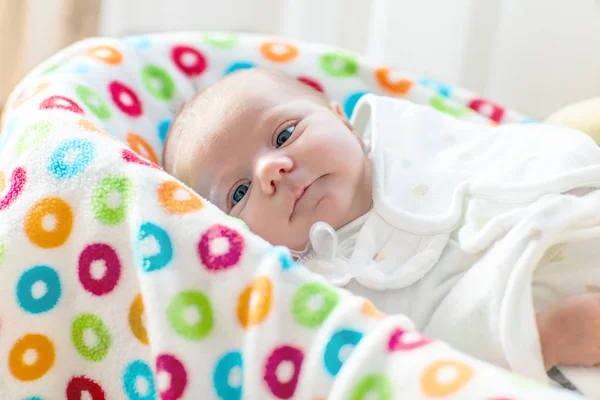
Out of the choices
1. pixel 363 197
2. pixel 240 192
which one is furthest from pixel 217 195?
pixel 363 197

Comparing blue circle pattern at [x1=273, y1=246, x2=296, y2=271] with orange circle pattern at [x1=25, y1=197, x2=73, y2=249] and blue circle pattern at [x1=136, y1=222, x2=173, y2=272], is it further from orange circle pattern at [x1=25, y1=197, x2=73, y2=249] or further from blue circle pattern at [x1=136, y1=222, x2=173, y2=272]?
orange circle pattern at [x1=25, y1=197, x2=73, y2=249]

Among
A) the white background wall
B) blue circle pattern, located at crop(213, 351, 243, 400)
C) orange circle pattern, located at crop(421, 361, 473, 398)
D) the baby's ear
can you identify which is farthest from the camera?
the white background wall

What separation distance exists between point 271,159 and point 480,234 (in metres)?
0.25

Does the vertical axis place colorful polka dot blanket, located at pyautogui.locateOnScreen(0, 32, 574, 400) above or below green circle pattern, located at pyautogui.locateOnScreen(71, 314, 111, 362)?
above

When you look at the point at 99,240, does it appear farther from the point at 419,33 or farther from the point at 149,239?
the point at 419,33

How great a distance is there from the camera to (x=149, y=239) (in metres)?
0.67

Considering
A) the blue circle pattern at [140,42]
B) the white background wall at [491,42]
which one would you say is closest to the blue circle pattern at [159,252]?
the blue circle pattern at [140,42]

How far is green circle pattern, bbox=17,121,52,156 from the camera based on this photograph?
0.79 metres

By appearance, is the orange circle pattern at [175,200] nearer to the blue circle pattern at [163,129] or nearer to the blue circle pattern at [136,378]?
the blue circle pattern at [136,378]

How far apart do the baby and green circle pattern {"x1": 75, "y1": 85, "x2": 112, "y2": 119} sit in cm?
10

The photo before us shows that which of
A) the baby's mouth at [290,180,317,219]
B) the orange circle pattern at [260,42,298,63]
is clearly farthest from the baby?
the orange circle pattern at [260,42,298,63]

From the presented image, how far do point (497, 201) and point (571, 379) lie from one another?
24 cm

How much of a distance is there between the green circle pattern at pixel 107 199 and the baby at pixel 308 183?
0.18 m

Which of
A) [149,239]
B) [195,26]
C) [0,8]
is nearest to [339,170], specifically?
[149,239]
